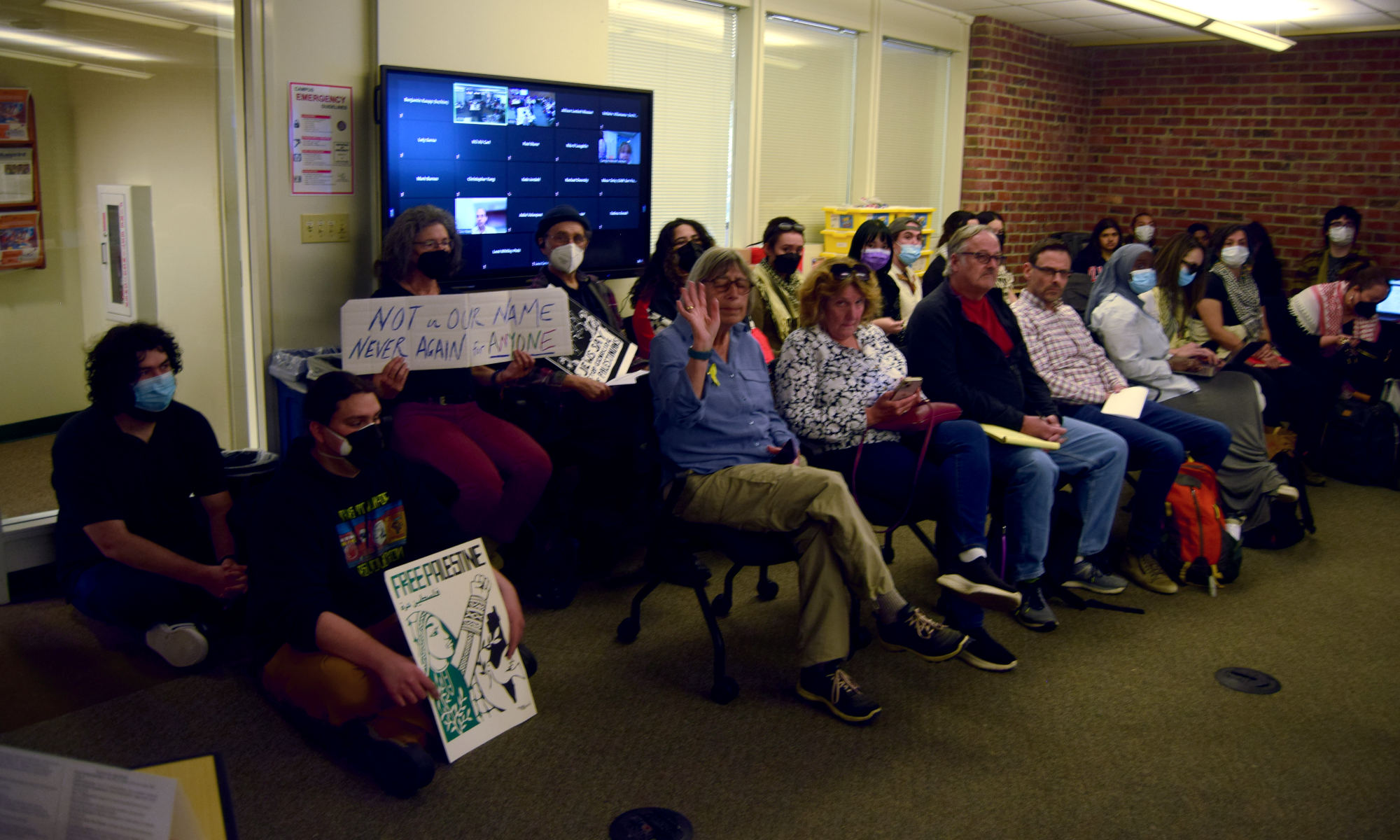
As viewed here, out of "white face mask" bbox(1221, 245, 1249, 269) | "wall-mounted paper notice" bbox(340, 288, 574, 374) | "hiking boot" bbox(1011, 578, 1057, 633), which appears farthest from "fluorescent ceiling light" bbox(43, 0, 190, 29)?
"white face mask" bbox(1221, 245, 1249, 269)

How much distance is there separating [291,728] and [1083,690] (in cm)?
224

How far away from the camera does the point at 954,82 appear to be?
7391 mm

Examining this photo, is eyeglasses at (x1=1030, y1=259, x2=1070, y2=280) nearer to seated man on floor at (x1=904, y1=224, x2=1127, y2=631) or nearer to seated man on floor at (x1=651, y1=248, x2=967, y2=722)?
seated man on floor at (x1=904, y1=224, x2=1127, y2=631)

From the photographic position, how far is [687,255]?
3906 mm

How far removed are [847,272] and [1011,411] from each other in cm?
79

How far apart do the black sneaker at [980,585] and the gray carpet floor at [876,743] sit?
236mm

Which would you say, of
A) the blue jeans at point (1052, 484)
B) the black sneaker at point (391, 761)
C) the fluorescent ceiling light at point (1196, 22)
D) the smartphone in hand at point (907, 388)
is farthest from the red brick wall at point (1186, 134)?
the black sneaker at point (391, 761)

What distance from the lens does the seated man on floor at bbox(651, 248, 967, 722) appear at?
2699mm

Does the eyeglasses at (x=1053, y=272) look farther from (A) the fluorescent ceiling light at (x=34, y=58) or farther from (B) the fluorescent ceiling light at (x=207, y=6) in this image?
(A) the fluorescent ceiling light at (x=34, y=58)

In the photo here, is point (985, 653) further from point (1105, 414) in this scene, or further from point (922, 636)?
point (1105, 414)

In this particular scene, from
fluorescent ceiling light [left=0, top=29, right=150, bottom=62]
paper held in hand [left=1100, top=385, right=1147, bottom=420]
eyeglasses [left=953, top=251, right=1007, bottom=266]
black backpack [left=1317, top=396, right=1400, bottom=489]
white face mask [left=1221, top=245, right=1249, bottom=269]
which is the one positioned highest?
fluorescent ceiling light [left=0, top=29, right=150, bottom=62]

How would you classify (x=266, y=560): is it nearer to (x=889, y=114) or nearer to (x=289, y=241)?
(x=289, y=241)

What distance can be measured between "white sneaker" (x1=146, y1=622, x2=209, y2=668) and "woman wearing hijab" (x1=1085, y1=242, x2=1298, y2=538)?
3.65 m

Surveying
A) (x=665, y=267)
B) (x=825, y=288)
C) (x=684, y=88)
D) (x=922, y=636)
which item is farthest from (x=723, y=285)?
(x=684, y=88)
